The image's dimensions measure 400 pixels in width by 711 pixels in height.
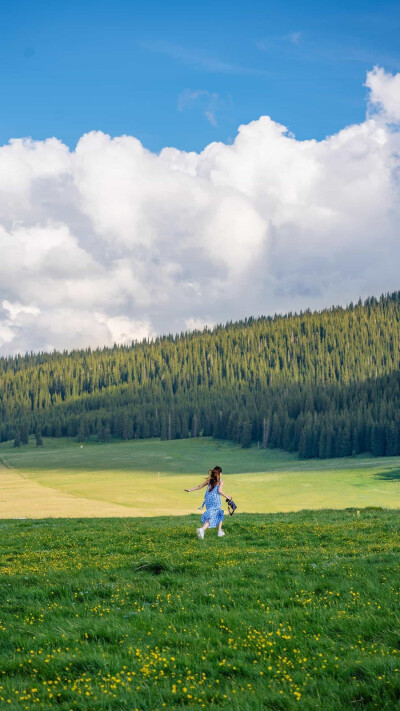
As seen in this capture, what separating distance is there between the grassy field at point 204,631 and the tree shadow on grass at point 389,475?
7780 cm

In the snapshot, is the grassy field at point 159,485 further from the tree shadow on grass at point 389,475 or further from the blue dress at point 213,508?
the blue dress at point 213,508

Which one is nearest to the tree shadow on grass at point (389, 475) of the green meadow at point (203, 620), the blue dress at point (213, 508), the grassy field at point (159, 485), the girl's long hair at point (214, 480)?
the grassy field at point (159, 485)

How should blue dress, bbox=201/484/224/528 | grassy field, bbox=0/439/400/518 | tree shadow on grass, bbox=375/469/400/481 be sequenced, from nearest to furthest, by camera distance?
blue dress, bbox=201/484/224/528
grassy field, bbox=0/439/400/518
tree shadow on grass, bbox=375/469/400/481

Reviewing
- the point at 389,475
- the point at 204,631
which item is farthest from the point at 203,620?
the point at 389,475

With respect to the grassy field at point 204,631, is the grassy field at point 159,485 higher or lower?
lower

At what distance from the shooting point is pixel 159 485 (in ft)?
293

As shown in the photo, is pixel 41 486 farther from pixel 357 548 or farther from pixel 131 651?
pixel 131 651

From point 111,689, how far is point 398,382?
18512 cm

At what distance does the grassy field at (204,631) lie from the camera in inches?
297

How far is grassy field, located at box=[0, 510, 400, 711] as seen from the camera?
7.54 meters

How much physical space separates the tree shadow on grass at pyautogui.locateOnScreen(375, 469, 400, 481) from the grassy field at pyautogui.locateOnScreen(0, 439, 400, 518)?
0.53 ft

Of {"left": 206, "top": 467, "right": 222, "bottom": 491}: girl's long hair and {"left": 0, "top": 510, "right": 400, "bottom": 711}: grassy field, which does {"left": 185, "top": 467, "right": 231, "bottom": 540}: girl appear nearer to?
{"left": 206, "top": 467, "right": 222, "bottom": 491}: girl's long hair

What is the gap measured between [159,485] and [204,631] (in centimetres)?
8136

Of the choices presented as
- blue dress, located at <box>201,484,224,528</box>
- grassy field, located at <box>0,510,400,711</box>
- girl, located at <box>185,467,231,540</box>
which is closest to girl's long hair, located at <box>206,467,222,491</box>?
girl, located at <box>185,467,231,540</box>
